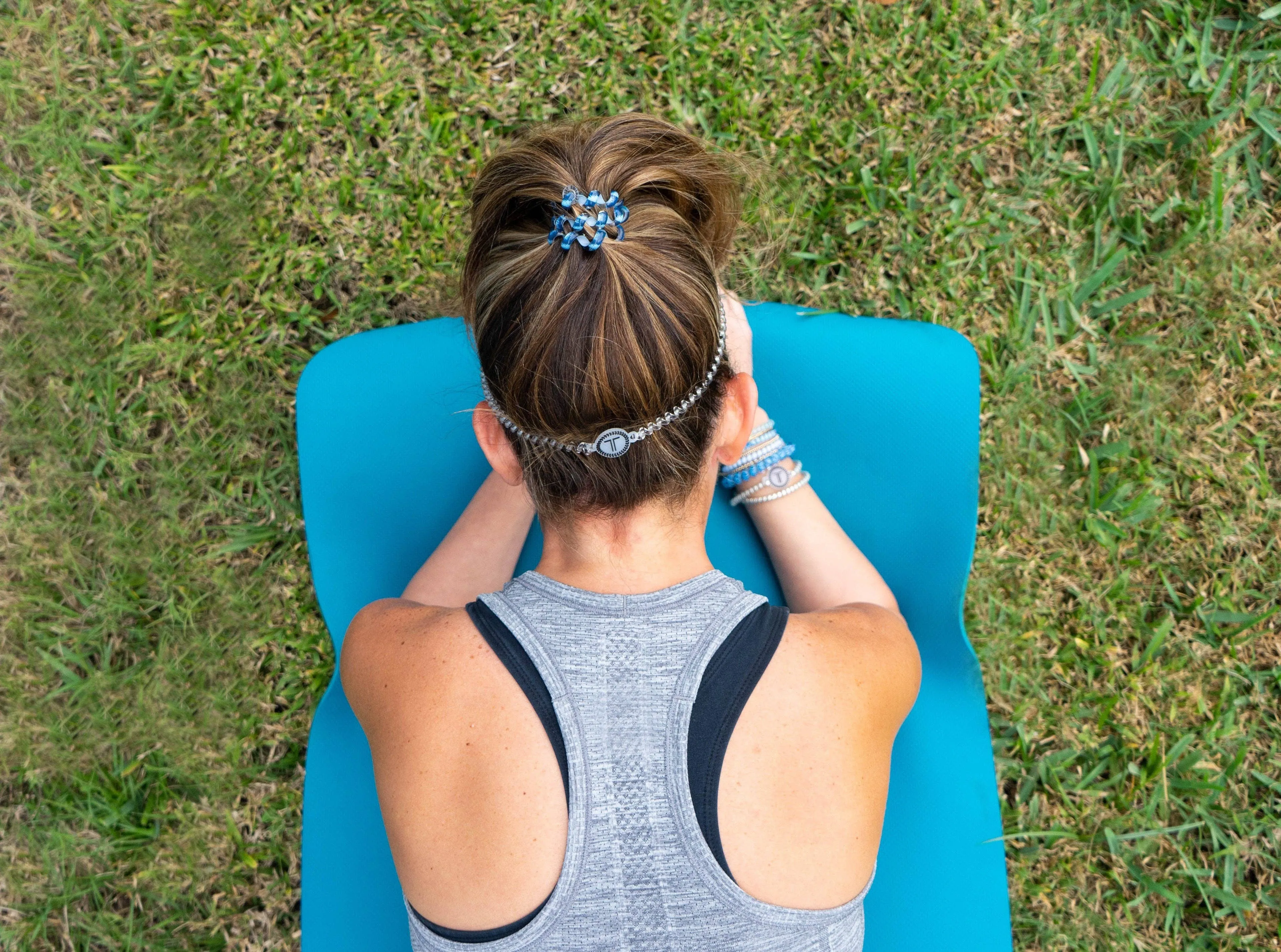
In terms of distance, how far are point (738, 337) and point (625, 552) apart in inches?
26.0

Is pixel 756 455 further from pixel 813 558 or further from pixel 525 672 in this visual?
pixel 525 672

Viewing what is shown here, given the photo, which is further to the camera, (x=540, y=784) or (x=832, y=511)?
(x=832, y=511)

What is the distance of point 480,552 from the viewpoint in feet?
5.97

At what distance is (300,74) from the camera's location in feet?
8.36

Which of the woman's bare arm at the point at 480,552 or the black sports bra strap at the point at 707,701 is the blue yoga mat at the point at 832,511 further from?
the black sports bra strap at the point at 707,701

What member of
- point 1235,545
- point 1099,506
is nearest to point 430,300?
point 1099,506

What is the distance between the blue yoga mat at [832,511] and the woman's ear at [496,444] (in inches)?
19.6

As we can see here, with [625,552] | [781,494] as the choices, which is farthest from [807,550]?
[625,552]

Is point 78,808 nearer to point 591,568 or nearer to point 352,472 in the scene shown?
point 352,472

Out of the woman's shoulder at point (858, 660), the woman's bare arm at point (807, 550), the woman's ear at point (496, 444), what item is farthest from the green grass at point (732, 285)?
the woman's ear at point (496, 444)

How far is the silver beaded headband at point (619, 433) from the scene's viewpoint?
4.09 ft

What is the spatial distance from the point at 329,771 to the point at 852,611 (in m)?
1.08

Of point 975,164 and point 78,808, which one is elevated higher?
point 975,164

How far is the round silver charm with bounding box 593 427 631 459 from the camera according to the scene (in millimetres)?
1239
